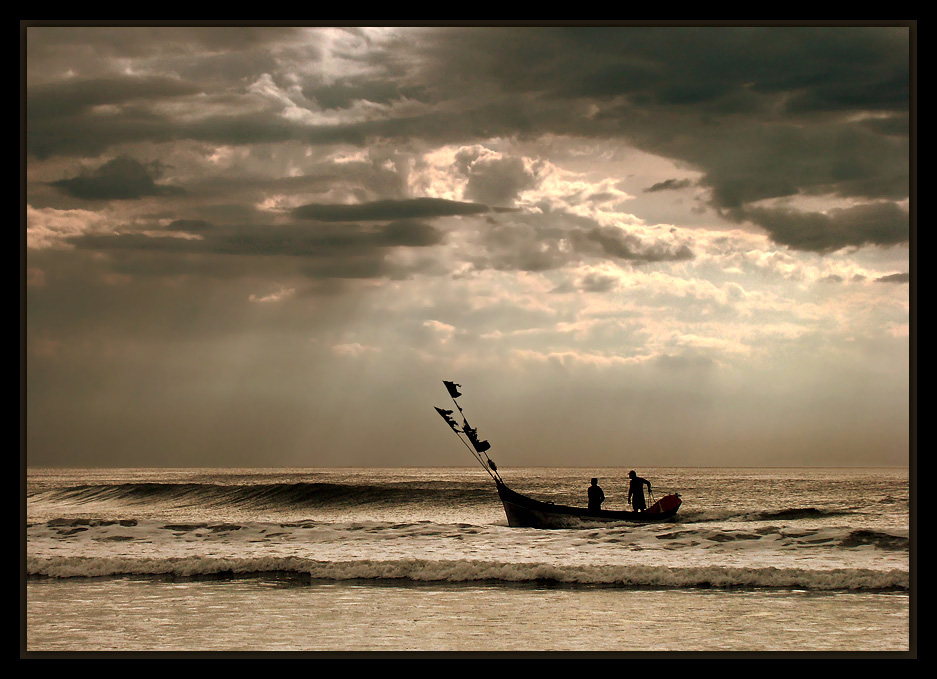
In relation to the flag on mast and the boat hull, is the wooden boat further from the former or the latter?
the flag on mast

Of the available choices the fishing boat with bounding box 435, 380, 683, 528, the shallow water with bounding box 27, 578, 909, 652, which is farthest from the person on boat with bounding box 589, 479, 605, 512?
the shallow water with bounding box 27, 578, 909, 652

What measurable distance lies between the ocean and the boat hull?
1.16 ft

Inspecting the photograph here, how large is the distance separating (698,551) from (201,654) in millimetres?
9416

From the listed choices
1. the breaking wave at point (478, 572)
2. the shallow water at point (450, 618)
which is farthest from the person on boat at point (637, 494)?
the shallow water at point (450, 618)

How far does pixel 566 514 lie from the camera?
16094mm

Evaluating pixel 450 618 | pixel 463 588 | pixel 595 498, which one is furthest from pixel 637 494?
pixel 450 618

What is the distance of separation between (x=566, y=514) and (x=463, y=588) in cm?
573

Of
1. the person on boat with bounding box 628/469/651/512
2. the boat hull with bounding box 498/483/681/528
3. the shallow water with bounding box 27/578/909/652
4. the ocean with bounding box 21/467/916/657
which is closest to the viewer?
the shallow water with bounding box 27/578/909/652

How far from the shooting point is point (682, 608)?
924 centimetres

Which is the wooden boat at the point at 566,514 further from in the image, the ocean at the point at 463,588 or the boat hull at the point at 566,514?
the ocean at the point at 463,588

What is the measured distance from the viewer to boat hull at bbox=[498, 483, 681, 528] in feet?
52.1

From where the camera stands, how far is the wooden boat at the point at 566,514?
1587cm

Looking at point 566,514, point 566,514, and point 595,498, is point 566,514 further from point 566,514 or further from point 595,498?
point 595,498
